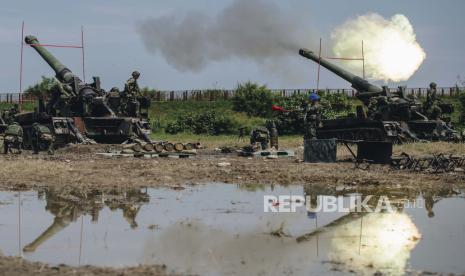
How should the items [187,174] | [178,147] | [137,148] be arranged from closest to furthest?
[187,174], [137,148], [178,147]

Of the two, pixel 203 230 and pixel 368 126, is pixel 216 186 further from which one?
pixel 368 126

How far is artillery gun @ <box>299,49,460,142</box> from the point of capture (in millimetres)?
30406

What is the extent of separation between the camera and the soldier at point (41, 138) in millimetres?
27156

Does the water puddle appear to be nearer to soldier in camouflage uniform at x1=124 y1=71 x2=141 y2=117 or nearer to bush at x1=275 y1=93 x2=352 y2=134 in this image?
soldier in camouflage uniform at x1=124 y1=71 x2=141 y2=117

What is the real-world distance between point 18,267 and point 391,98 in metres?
24.8

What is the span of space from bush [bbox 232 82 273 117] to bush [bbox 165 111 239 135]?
7.48 meters

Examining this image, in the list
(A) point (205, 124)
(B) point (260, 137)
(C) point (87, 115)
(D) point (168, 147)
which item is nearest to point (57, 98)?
(C) point (87, 115)

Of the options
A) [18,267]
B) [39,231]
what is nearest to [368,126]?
[39,231]

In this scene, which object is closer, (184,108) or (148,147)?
(148,147)

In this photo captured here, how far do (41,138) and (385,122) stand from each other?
40.5 feet

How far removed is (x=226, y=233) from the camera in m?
10.5

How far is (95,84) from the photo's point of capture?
101ft

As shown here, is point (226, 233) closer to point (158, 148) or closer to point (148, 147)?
point (158, 148)

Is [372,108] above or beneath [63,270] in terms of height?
above
